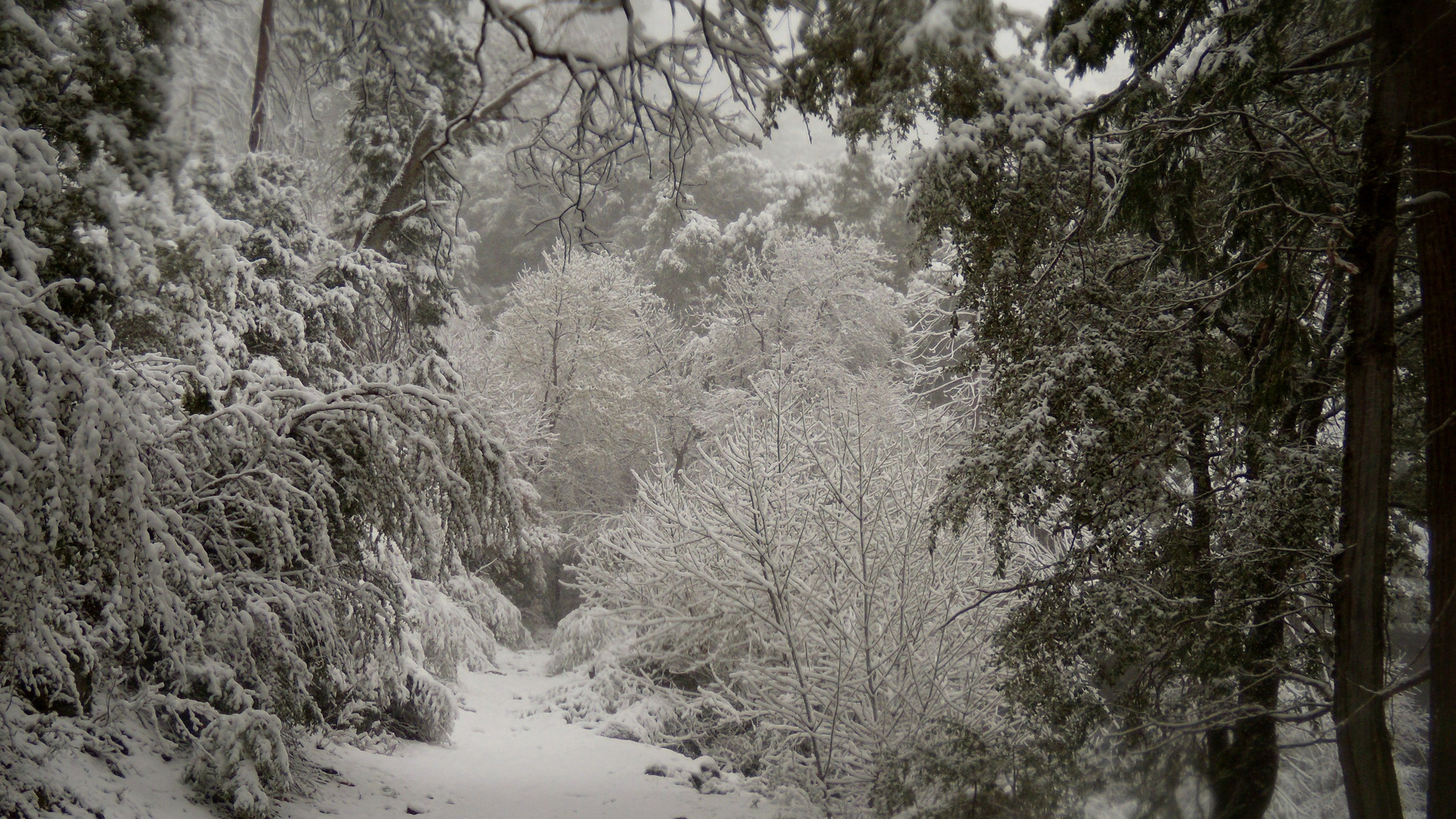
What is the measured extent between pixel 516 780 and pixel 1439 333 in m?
7.95

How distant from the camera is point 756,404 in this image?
61.0 ft

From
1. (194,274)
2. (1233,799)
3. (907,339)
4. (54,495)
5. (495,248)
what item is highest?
(495,248)

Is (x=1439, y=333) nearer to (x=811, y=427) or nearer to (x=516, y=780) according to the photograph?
(x=811, y=427)

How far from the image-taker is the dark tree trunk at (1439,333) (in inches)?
145

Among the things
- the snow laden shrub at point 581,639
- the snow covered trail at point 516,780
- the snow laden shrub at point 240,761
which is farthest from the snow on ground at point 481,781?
the snow laden shrub at point 581,639

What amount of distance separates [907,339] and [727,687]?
A: 1628 centimetres

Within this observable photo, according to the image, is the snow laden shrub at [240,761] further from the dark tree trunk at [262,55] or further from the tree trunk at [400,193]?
the tree trunk at [400,193]

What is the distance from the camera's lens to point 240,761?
15.4 feet

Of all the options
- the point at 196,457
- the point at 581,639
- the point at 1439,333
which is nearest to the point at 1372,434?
the point at 1439,333

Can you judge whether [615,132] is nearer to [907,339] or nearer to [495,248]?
[907,339]

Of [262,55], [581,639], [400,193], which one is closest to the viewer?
[262,55]

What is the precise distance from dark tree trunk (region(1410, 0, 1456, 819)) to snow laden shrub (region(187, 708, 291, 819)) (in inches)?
234

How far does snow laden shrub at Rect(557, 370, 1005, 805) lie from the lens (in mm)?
7395

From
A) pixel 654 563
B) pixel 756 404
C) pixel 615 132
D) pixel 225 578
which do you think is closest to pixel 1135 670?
pixel 654 563
